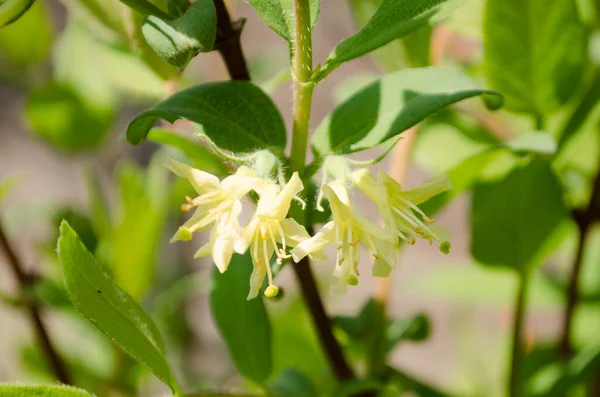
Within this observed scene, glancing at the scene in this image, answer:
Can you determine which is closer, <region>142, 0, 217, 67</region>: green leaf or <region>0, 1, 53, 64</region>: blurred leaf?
<region>142, 0, 217, 67</region>: green leaf

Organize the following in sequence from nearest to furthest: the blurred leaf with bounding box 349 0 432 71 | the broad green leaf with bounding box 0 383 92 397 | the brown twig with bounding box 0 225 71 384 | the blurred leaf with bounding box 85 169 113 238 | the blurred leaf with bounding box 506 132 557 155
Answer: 1. the broad green leaf with bounding box 0 383 92 397
2. the blurred leaf with bounding box 506 132 557 155
3. the blurred leaf with bounding box 349 0 432 71
4. the brown twig with bounding box 0 225 71 384
5. the blurred leaf with bounding box 85 169 113 238

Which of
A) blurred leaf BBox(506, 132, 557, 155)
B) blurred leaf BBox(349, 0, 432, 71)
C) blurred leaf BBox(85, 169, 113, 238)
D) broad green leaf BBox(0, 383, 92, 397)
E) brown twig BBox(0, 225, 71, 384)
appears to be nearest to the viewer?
broad green leaf BBox(0, 383, 92, 397)

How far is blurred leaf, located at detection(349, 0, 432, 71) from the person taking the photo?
2.07 feet

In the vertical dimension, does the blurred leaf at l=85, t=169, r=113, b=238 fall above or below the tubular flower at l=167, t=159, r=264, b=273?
below

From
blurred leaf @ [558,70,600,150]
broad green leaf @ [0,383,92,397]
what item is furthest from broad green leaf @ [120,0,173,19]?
blurred leaf @ [558,70,600,150]

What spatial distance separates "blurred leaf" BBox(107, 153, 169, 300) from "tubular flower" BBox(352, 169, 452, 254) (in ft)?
1.40

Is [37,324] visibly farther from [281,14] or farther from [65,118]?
[281,14]

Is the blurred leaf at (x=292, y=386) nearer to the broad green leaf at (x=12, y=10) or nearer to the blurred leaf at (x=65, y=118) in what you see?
the broad green leaf at (x=12, y=10)

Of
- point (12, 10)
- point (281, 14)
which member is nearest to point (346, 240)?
point (281, 14)

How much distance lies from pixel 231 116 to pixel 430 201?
0.19 metres

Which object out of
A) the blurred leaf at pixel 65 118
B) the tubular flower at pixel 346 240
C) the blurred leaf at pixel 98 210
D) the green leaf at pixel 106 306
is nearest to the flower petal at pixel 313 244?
the tubular flower at pixel 346 240

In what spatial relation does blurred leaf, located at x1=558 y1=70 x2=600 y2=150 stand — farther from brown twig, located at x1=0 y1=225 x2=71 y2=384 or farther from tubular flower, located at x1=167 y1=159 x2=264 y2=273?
brown twig, located at x1=0 y1=225 x2=71 y2=384

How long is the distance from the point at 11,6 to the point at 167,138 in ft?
0.49

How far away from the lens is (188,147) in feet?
1.84
